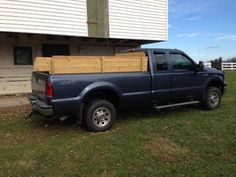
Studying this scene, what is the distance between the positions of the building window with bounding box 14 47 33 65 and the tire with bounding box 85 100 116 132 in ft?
26.6

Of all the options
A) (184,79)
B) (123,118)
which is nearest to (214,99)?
(184,79)

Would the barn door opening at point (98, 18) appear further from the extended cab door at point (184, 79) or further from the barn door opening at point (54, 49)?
the extended cab door at point (184, 79)

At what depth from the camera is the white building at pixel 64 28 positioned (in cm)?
1177

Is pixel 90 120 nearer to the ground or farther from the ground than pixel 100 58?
nearer to the ground

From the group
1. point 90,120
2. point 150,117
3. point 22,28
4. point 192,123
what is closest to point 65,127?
point 90,120

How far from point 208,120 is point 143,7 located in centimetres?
886

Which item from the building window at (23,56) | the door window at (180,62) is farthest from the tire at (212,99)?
the building window at (23,56)

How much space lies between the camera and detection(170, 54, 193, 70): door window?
27.4ft

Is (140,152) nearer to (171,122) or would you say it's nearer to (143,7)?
(171,122)

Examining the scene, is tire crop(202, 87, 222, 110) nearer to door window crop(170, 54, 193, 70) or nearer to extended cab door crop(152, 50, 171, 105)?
door window crop(170, 54, 193, 70)

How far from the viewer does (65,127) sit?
24.3 feet

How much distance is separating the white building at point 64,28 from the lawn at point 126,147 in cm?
505

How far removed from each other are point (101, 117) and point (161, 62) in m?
2.39

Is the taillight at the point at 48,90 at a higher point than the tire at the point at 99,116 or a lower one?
higher
